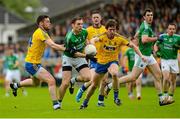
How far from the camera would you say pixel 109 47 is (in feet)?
71.4

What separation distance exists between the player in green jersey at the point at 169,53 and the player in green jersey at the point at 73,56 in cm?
310

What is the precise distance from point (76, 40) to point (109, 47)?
35.3 inches

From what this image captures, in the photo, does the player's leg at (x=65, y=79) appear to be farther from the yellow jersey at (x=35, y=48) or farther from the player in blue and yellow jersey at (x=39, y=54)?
the yellow jersey at (x=35, y=48)

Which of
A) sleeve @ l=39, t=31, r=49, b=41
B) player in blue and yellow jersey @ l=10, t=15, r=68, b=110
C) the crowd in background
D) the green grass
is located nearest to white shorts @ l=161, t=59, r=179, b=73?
the green grass

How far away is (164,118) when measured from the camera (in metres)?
18.3

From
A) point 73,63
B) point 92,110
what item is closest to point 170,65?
point 73,63

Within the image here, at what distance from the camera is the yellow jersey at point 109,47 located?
21594mm

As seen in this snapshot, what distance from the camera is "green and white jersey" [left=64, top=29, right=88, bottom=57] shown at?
21.4 meters

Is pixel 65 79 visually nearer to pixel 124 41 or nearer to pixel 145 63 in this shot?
pixel 124 41

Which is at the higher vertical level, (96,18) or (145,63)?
(96,18)

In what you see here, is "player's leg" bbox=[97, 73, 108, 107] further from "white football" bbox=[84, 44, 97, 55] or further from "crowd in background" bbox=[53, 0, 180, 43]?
"crowd in background" bbox=[53, 0, 180, 43]

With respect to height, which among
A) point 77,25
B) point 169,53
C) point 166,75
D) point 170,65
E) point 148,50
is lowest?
point 166,75

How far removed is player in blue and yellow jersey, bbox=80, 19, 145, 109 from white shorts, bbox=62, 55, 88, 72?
395 millimetres

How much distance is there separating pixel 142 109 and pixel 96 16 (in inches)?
133
